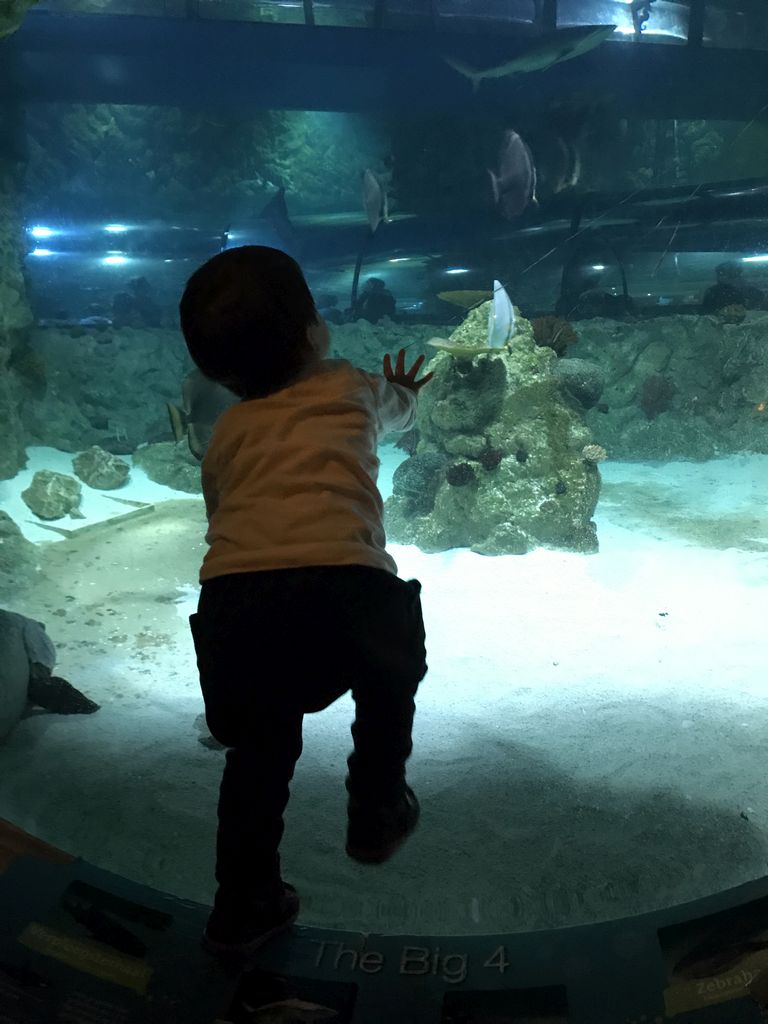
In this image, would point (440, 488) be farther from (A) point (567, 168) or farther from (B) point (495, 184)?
(A) point (567, 168)

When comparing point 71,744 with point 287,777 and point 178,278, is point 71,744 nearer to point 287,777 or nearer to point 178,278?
point 287,777

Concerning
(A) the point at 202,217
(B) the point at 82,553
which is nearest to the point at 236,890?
(B) the point at 82,553

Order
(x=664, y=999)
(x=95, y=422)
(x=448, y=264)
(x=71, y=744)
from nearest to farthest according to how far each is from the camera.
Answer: (x=664, y=999)
(x=71, y=744)
(x=448, y=264)
(x=95, y=422)

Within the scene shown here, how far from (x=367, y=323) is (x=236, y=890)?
6.64 metres

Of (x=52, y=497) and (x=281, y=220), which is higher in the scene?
(x=281, y=220)

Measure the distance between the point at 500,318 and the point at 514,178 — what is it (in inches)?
118

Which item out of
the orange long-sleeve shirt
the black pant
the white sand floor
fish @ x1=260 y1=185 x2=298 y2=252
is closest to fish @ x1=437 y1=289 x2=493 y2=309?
the white sand floor

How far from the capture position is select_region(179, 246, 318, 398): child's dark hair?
127cm

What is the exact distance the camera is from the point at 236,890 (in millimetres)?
1376

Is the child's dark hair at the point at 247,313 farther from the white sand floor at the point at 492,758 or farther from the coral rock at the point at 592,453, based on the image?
the coral rock at the point at 592,453

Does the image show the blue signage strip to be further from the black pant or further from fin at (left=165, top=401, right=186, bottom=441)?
fin at (left=165, top=401, right=186, bottom=441)

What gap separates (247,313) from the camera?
1.27m

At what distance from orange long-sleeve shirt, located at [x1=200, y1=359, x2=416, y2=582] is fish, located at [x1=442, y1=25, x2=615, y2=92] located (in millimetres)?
6065

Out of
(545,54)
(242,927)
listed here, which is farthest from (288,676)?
(545,54)
